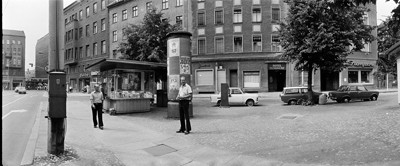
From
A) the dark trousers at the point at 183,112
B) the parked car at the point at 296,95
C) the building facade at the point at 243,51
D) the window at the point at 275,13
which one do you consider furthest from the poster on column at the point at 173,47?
the window at the point at 275,13

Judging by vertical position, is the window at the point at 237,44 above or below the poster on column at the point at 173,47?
above

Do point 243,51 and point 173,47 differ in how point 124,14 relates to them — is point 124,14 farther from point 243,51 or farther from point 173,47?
point 173,47

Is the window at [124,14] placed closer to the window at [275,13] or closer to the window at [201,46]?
the window at [201,46]

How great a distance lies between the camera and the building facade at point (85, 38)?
5141cm

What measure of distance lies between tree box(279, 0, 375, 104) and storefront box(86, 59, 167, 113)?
8126 millimetres

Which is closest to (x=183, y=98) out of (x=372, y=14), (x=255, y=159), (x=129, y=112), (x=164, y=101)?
(x=255, y=159)

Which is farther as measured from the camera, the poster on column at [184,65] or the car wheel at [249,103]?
the car wheel at [249,103]

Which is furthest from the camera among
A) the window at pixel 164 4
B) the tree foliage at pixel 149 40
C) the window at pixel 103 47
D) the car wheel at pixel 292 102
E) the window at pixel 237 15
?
the window at pixel 103 47

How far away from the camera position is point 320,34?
55.9 ft

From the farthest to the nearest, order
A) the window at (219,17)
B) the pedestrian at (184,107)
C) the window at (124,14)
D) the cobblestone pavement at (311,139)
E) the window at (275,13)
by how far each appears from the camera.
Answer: the window at (124,14) → the window at (219,17) → the window at (275,13) → the pedestrian at (184,107) → the cobblestone pavement at (311,139)

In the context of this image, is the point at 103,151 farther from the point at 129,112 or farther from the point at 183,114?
the point at 129,112

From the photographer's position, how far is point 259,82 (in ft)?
111

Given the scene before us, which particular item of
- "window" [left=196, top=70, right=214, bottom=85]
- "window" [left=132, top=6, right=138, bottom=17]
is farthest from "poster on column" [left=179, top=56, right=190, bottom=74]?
"window" [left=132, top=6, right=138, bottom=17]

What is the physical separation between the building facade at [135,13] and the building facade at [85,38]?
2.44 meters
